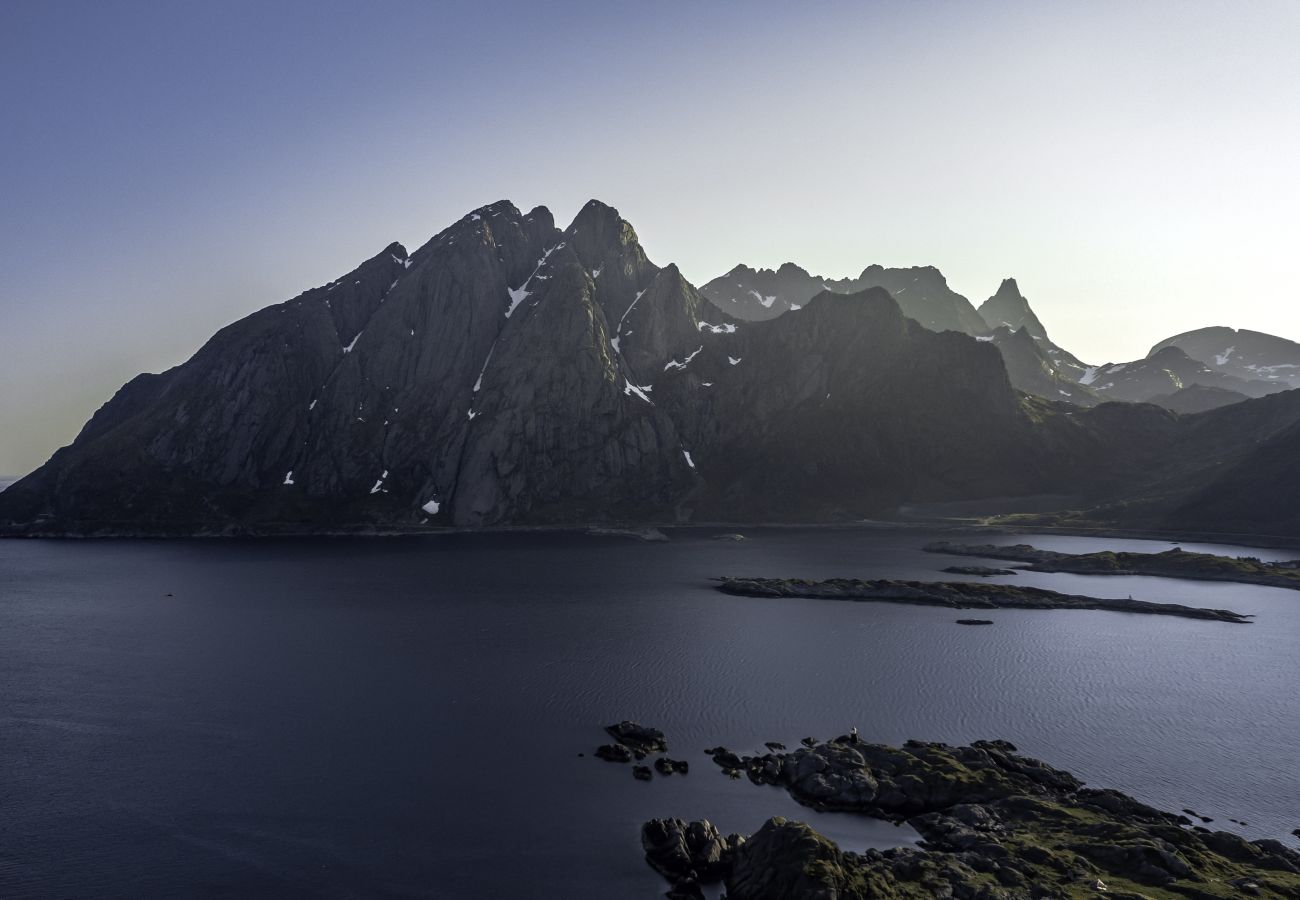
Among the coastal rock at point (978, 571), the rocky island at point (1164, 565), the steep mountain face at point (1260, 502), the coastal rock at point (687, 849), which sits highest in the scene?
the steep mountain face at point (1260, 502)

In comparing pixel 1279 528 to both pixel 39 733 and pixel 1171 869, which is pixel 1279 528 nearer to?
pixel 1171 869

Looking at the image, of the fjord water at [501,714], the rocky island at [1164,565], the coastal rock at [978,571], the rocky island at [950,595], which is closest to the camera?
the fjord water at [501,714]

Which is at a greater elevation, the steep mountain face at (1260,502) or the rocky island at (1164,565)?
the steep mountain face at (1260,502)

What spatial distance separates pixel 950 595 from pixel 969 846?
86.3m

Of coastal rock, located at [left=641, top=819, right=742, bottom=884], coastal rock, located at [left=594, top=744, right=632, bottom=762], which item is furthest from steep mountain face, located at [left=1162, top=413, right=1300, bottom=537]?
coastal rock, located at [left=641, top=819, right=742, bottom=884]

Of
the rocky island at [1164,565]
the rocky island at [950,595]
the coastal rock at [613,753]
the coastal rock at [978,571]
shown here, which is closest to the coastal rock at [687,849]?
the coastal rock at [613,753]

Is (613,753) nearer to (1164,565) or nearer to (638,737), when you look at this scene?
(638,737)

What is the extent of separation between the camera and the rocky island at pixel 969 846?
3825 cm

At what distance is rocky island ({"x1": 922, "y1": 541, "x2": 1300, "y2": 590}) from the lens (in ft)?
452

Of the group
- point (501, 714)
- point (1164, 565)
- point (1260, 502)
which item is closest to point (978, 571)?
point (1164, 565)

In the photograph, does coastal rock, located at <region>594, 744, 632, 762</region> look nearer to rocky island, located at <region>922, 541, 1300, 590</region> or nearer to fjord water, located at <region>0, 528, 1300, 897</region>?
fjord water, located at <region>0, 528, 1300, 897</region>

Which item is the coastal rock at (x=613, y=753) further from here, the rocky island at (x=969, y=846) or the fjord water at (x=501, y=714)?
the rocky island at (x=969, y=846)

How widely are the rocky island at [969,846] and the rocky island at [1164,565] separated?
119011 mm

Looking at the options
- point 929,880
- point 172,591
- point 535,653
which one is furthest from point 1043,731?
point 172,591
